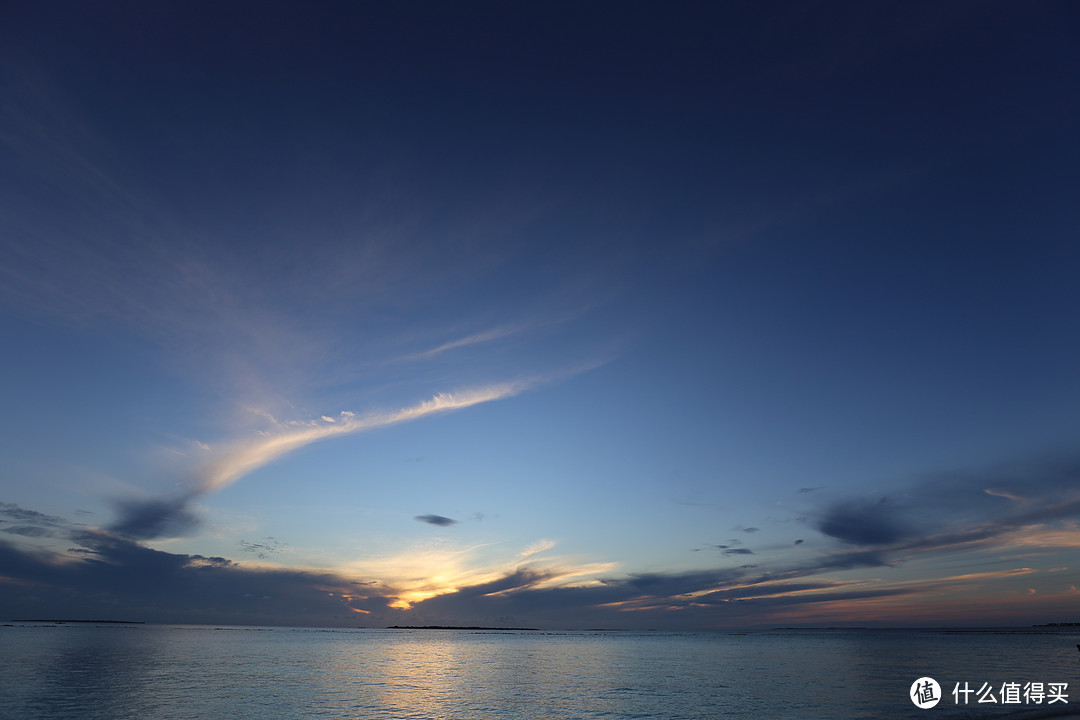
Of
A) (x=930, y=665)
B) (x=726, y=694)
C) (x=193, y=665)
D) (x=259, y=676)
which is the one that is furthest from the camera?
(x=930, y=665)

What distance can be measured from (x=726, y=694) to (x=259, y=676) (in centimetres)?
5465

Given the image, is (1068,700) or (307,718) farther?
(1068,700)

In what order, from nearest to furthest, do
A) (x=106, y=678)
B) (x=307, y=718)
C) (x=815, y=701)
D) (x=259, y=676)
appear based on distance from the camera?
(x=307, y=718) → (x=815, y=701) → (x=106, y=678) → (x=259, y=676)

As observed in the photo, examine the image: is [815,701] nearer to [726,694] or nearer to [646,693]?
[726,694]

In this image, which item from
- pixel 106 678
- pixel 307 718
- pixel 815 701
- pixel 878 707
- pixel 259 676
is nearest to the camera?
pixel 307 718

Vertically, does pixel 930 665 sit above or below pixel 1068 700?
below

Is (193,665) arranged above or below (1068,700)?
below

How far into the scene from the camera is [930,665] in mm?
85125

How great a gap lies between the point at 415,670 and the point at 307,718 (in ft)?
150

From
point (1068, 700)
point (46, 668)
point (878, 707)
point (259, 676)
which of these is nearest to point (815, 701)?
point (878, 707)

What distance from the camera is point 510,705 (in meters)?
49.1

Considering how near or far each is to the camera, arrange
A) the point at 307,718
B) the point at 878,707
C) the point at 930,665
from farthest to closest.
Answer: the point at 930,665
the point at 878,707
the point at 307,718

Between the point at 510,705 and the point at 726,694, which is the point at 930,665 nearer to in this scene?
the point at 726,694

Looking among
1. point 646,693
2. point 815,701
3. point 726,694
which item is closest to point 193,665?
point 646,693
